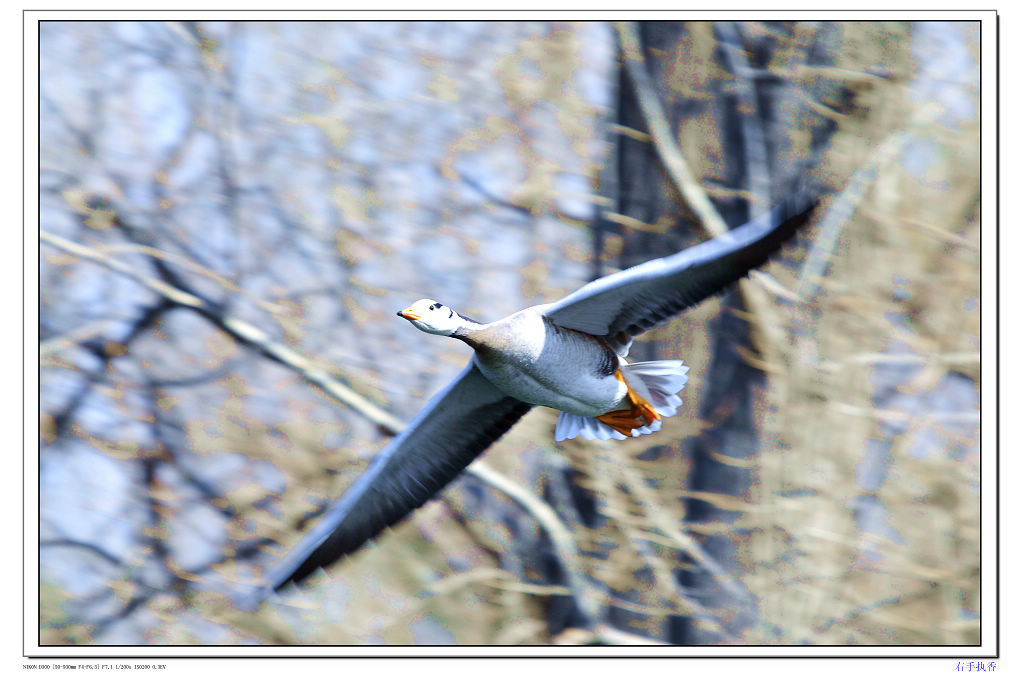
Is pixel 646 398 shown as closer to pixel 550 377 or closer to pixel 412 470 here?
pixel 550 377

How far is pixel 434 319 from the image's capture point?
309 cm

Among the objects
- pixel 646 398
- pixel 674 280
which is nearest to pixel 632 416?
pixel 646 398

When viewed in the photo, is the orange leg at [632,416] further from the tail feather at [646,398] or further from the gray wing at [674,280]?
the gray wing at [674,280]

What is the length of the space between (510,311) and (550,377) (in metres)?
2.29

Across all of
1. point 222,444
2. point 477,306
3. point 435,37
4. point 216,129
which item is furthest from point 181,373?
point 435,37

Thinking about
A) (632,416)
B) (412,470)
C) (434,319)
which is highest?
(434,319)

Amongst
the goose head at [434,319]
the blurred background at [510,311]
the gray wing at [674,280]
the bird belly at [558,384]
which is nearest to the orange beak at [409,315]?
the goose head at [434,319]

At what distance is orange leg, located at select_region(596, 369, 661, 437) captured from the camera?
372 cm

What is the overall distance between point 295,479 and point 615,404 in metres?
2.56

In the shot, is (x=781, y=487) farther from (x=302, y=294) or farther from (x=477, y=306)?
(x=302, y=294)

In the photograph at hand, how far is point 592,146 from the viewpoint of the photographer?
219 inches

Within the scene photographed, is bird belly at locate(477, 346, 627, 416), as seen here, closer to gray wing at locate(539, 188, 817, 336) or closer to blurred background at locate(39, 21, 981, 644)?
gray wing at locate(539, 188, 817, 336)

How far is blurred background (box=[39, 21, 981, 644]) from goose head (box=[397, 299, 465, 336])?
2200 millimetres

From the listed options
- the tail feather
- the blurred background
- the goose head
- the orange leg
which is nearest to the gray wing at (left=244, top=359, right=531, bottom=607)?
the tail feather
